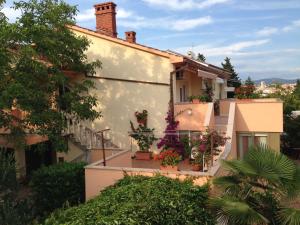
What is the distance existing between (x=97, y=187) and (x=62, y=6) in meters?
7.81

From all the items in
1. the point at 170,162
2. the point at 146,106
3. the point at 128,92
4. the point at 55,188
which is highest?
the point at 128,92

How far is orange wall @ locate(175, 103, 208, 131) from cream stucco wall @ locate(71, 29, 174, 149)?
0.86 meters

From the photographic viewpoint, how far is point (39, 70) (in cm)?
1367

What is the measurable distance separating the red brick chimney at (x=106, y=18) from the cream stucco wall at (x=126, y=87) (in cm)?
292

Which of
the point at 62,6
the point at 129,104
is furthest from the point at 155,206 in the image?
the point at 129,104

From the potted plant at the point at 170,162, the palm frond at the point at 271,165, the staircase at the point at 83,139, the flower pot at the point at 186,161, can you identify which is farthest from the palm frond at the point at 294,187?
the staircase at the point at 83,139

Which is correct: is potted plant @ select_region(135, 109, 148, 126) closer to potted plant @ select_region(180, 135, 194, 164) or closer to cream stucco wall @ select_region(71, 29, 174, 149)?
cream stucco wall @ select_region(71, 29, 174, 149)

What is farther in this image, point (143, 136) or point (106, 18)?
point (106, 18)

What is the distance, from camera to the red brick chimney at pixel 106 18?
78.2 ft

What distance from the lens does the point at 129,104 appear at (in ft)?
70.3

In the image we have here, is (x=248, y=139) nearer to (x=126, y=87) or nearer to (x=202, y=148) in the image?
(x=126, y=87)

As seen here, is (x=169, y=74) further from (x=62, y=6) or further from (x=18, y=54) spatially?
(x=18, y=54)

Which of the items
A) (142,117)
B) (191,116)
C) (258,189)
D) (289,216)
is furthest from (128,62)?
(289,216)

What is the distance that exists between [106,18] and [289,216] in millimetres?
19676
